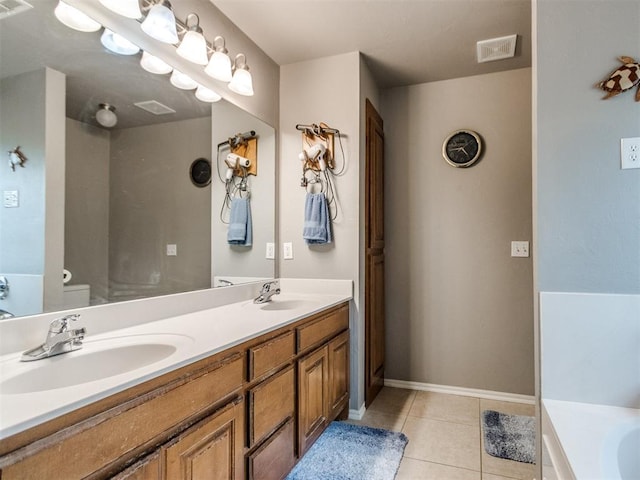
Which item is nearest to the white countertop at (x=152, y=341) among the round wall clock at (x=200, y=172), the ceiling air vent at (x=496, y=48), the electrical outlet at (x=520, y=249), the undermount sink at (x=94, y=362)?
the undermount sink at (x=94, y=362)

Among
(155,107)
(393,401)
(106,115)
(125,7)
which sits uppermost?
(125,7)

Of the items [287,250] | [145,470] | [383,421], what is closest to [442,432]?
[383,421]

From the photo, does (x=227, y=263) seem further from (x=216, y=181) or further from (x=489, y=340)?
(x=489, y=340)

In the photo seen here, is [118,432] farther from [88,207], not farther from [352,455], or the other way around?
[352,455]

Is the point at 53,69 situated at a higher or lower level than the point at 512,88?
lower

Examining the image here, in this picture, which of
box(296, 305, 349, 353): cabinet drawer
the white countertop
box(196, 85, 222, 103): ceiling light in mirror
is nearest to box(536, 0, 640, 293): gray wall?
box(296, 305, 349, 353): cabinet drawer

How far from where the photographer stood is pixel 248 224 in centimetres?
231

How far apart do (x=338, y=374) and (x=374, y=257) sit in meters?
0.90

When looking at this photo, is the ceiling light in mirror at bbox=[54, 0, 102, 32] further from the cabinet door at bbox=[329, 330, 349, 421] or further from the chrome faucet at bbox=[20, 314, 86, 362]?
the cabinet door at bbox=[329, 330, 349, 421]

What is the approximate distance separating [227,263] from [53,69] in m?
1.19

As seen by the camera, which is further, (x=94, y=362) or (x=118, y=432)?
(x=94, y=362)

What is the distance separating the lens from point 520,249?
262 centimetres

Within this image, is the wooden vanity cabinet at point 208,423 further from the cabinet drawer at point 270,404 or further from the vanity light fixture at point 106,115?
the vanity light fixture at point 106,115

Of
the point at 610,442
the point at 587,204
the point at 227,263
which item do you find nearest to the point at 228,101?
the point at 227,263
